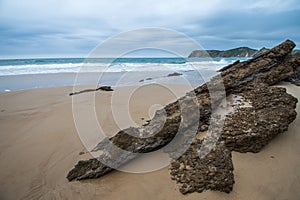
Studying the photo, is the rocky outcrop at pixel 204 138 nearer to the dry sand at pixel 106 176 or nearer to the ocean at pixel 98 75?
the dry sand at pixel 106 176

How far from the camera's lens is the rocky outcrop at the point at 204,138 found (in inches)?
107

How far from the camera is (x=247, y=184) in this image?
2.72 meters

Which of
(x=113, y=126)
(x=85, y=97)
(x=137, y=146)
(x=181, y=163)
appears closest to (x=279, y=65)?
(x=181, y=163)

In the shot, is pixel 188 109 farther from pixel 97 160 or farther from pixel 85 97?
pixel 85 97

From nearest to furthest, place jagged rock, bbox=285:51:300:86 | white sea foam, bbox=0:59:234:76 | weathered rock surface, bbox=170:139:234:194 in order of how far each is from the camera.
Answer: weathered rock surface, bbox=170:139:234:194
jagged rock, bbox=285:51:300:86
white sea foam, bbox=0:59:234:76

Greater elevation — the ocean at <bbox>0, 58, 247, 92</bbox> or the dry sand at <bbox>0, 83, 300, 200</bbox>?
the ocean at <bbox>0, 58, 247, 92</bbox>

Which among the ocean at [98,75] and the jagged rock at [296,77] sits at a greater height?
the jagged rock at [296,77]

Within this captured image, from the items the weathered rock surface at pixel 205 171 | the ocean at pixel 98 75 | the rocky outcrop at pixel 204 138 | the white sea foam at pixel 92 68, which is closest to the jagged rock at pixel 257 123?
the rocky outcrop at pixel 204 138

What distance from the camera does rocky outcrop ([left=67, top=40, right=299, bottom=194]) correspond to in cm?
272

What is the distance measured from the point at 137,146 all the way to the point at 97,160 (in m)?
0.66

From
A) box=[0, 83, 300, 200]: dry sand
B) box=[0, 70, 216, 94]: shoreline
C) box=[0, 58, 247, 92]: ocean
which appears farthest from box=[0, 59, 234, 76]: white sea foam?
box=[0, 83, 300, 200]: dry sand

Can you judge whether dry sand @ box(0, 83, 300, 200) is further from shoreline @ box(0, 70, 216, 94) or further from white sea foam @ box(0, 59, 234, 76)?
white sea foam @ box(0, 59, 234, 76)

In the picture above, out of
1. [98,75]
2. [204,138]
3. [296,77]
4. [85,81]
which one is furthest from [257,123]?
[98,75]

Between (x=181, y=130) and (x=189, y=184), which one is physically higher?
(x=181, y=130)
